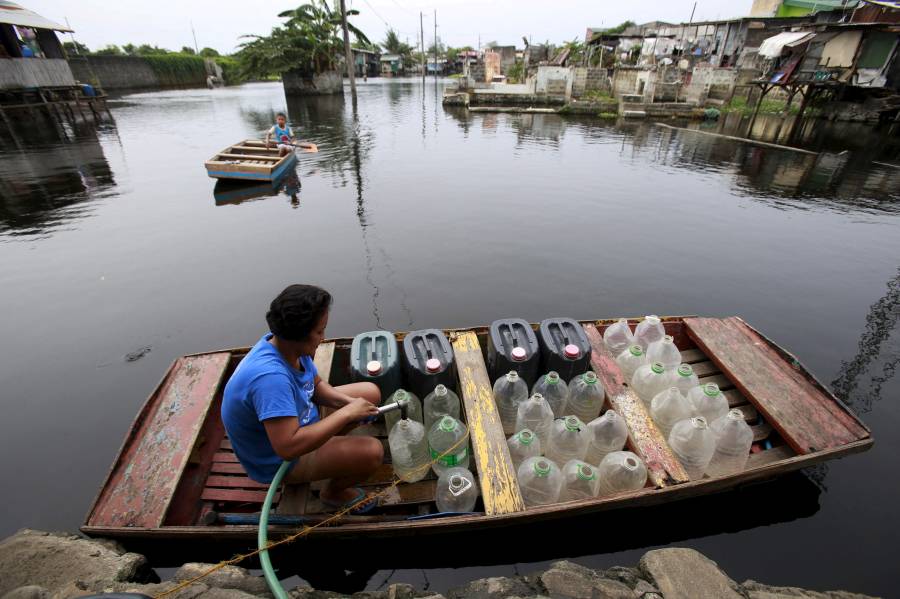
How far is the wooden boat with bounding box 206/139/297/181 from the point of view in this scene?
12.6 metres

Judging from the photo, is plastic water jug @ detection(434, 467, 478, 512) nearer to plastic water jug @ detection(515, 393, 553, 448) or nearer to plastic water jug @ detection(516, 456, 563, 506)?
plastic water jug @ detection(516, 456, 563, 506)

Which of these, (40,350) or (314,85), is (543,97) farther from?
(40,350)

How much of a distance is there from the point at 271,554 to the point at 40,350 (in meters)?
5.62

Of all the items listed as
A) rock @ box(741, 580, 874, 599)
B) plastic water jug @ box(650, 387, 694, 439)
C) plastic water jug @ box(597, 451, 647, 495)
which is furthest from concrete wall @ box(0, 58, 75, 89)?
rock @ box(741, 580, 874, 599)

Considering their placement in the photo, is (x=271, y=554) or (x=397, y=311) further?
(x=397, y=311)

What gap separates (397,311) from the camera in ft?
23.6

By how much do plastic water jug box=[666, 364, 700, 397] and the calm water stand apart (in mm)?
1136

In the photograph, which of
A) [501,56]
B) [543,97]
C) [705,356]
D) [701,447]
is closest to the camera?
[701,447]

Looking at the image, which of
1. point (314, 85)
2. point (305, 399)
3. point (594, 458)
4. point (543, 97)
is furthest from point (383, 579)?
point (314, 85)

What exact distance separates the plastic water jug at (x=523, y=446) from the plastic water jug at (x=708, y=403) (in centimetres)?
158

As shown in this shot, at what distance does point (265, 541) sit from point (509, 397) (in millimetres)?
2312

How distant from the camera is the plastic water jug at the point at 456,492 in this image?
3.22 metres

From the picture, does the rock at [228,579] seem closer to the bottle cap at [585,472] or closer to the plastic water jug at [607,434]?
the bottle cap at [585,472]

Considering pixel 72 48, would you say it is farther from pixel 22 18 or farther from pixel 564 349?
pixel 564 349
